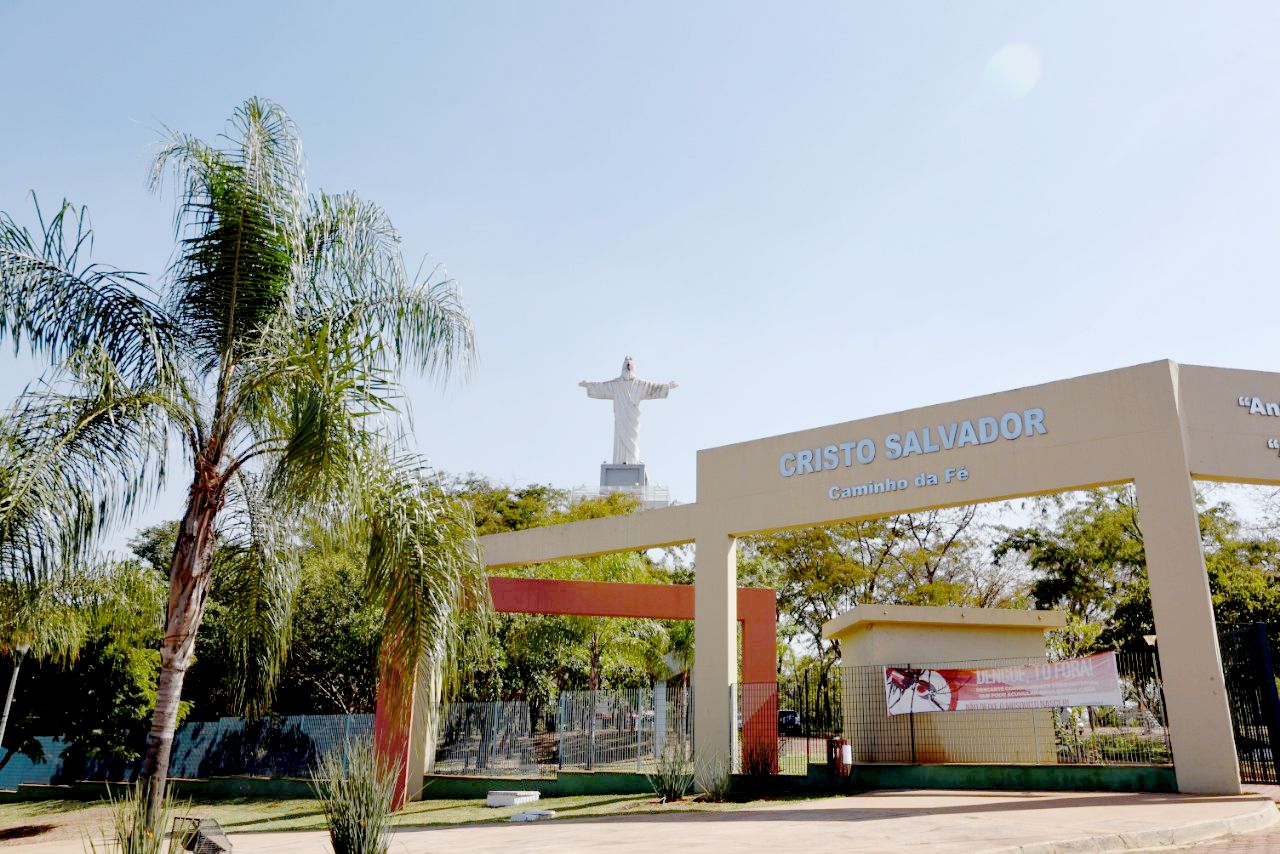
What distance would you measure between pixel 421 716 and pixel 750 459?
829 cm

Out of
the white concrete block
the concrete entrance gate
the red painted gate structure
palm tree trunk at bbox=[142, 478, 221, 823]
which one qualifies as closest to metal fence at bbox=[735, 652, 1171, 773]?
the concrete entrance gate

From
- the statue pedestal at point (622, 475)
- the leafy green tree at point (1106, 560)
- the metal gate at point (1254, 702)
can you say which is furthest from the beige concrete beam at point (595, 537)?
the statue pedestal at point (622, 475)

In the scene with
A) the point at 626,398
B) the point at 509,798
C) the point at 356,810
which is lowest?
the point at 509,798

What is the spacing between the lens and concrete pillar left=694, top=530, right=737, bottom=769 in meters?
14.9

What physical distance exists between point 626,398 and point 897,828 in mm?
44911

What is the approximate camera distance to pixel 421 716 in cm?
1816

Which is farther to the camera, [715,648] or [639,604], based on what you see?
[639,604]

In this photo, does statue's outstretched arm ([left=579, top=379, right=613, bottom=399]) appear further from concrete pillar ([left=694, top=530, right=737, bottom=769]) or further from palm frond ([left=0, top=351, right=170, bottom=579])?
palm frond ([left=0, top=351, right=170, bottom=579])

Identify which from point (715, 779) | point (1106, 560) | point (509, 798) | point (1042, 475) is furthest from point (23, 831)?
point (1106, 560)

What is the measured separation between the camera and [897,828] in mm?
8812

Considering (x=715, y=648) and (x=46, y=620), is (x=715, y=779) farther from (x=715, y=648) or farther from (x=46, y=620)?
(x=46, y=620)

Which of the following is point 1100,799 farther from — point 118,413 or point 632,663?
point 632,663

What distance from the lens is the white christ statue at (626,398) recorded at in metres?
52.4

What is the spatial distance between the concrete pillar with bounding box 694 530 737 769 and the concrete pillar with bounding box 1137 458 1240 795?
6.19 meters
